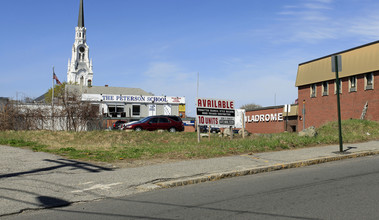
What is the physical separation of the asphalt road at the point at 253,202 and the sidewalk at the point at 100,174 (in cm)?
45

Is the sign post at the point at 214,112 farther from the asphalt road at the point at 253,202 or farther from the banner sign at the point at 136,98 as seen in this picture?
the banner sign at the point at 136,98

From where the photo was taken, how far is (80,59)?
545 feet

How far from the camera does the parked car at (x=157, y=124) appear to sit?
30.4 m

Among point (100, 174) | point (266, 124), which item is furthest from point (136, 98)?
point (100, 174)

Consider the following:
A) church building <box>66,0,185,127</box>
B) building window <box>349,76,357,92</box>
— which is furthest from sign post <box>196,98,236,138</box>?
church building <box>66,0,185,127</box>

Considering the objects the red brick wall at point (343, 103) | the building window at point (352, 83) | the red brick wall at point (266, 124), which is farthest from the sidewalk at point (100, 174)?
the red brick wall at point (266, 124)

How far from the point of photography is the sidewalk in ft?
23.4

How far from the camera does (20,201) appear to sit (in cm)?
668

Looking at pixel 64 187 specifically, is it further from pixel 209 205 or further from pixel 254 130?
pixel 254 130

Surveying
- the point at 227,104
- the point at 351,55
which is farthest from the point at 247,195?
the point at 351,55

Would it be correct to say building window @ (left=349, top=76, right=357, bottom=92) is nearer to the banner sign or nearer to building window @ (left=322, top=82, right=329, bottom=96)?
building window @ (left=322, top=82, right=329, bottom=96)

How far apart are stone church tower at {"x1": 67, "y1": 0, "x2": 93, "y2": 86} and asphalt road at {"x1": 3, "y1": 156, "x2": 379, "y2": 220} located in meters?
161

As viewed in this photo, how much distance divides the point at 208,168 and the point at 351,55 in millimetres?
26749

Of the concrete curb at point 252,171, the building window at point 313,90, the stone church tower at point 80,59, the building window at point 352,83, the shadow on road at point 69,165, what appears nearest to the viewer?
the concrete curb at point 252,171
